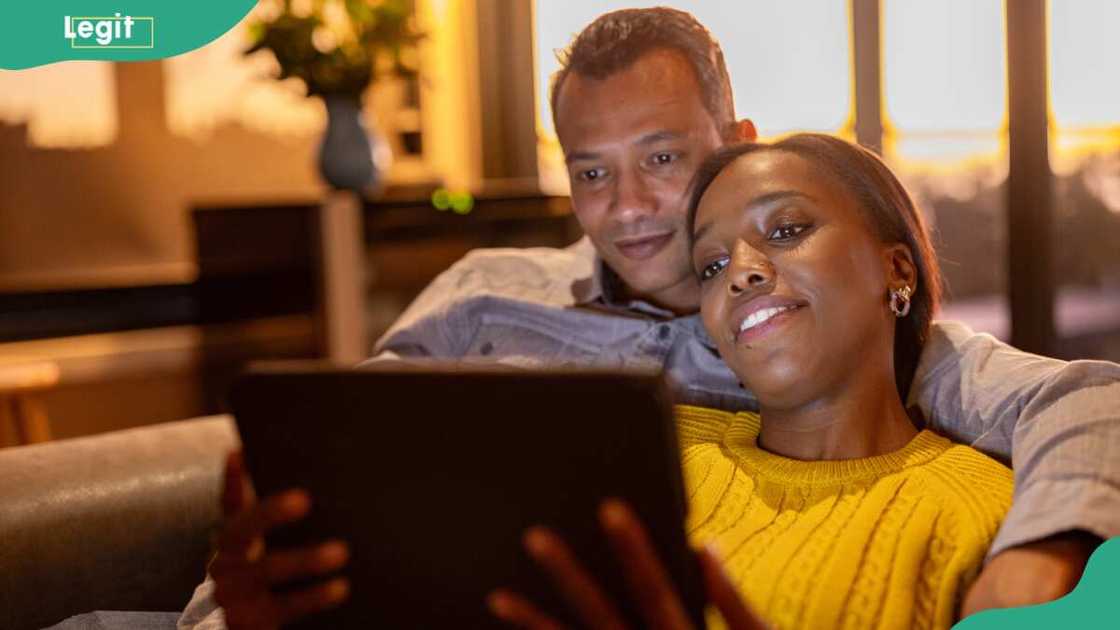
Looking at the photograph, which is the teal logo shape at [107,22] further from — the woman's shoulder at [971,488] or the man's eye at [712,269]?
the woman's shoulder at [971,488]

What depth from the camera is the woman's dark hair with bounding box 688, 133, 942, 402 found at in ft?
3.29

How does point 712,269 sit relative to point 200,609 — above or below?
above

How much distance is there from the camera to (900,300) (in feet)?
3.30

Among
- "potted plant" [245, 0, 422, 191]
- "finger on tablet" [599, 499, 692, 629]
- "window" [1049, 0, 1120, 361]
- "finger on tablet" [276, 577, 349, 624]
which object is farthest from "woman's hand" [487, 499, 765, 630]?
"potted plant" [245, 0, 422, 191]

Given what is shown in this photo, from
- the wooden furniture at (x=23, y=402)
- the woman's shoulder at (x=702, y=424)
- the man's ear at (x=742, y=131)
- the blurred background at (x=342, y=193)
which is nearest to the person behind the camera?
the woman's shoulder at (x=702, y=424)

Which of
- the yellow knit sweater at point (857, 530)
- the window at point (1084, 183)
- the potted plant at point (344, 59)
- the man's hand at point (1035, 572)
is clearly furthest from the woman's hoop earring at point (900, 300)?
the potted plant at point (344, 59)

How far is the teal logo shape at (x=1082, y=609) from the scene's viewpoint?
2.53ft

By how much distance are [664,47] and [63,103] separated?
228 cm

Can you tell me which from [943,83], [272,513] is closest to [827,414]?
A: [272,513]

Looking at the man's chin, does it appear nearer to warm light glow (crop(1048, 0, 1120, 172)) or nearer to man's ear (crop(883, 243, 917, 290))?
man's ear (crop(883, 243, 917, 290))

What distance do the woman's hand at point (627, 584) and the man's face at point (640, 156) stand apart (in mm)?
597

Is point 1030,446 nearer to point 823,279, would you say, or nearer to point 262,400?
point 823,279

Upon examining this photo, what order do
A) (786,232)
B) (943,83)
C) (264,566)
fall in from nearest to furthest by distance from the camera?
(264,566) < (786,232) < (943,83)

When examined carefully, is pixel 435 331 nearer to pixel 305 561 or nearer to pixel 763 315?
pixel 763 315
